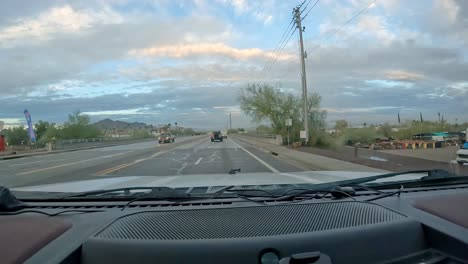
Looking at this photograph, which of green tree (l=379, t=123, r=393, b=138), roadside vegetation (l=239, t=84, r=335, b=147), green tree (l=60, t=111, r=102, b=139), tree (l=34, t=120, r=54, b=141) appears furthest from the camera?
tree (l=34, t=120, r=54, b=141)

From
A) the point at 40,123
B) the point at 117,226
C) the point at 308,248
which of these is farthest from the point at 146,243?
the point at 40,123

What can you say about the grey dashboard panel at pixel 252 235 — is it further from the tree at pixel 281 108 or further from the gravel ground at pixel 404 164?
the tree at pixel 281 108

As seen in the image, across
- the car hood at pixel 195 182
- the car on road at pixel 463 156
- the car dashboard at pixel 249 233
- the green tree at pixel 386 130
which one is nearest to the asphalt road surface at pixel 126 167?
the car on road at pixel 463 156

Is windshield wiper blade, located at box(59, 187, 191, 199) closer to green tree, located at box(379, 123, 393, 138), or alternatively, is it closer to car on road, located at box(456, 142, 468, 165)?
car on road, located at box(456, 142, 468, 165)

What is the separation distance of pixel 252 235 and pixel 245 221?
9.5 inches

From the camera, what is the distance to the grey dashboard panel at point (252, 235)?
213 cm

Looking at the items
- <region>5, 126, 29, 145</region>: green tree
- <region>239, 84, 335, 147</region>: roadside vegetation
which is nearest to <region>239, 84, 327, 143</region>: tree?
<region>239, 84, 335, 147</region>: roadside vegetation

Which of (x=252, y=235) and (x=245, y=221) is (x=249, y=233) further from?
(x=245, y=221)

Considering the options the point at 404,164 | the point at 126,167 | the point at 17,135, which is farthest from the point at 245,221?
the point at 17,135

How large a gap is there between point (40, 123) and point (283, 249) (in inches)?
4740

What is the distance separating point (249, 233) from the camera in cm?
229

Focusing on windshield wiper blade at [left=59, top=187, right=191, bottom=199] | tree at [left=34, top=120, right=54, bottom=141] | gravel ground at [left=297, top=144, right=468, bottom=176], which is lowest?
gravel ground at [left=297, top=144, right=468, bottom=176]

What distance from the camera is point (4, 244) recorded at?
7.16ft

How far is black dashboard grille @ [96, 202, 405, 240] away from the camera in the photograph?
→ 232 cm
